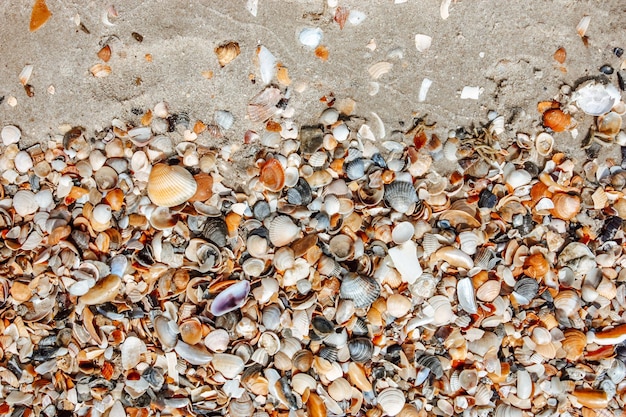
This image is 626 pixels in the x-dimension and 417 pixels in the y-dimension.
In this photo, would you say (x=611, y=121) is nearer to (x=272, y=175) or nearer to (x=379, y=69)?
(x=379, y=69)

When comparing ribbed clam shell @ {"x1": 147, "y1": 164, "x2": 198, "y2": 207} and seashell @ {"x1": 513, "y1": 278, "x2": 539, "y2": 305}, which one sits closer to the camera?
ribbed clam shell @ {"x1": 147, "y1": 164, "x2": 198, "y2": 207}

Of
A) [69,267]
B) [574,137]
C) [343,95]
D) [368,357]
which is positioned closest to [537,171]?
[574,137]

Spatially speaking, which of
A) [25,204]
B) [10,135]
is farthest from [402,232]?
[10,135]

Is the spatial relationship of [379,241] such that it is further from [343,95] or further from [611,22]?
[611,22]

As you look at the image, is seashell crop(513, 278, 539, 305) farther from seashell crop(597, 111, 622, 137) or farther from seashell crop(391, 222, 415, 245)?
seashell crop(597, 111, 622, 137)

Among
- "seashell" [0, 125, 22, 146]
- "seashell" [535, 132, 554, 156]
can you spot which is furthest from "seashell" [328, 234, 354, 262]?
"seashell" [0, 125, 22, 146]

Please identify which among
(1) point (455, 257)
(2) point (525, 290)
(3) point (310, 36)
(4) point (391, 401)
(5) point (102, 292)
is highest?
(3) point (310, 36)

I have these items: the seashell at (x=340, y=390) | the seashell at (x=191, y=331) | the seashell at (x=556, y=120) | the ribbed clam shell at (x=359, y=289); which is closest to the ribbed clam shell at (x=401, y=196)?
the ribbed clam shell at (x=359, y=289)
